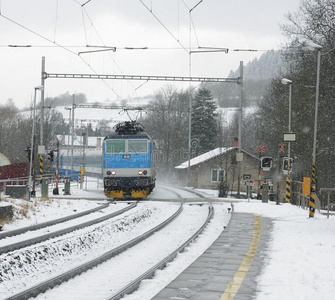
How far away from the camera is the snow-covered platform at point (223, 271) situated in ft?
23.1

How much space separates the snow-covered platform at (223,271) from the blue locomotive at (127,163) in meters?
11.7

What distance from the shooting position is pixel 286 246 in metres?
11.2

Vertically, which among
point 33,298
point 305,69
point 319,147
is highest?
point 305,69

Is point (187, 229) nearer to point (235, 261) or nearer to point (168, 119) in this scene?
point (235, 261)

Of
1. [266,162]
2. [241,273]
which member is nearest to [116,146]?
[266,162]

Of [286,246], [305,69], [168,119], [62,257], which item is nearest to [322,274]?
[286,246]

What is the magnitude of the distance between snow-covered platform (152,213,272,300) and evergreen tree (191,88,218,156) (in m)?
52.3

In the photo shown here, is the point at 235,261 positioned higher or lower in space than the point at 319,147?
lower

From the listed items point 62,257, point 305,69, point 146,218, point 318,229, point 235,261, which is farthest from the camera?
point 305,69

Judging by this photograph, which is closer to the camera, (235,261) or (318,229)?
(235,261)

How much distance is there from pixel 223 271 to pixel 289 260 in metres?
1.65

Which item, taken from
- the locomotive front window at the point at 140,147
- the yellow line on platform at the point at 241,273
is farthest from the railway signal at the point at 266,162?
the yellow line on platform at the point at 241,273

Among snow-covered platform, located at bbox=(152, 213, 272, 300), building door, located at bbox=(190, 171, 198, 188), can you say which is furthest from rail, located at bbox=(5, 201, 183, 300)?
building door, located at bbox=(190, 171, 198, 188)

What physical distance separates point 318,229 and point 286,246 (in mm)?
3570
